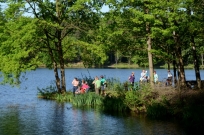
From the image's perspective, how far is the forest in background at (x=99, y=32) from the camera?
27.2 meters

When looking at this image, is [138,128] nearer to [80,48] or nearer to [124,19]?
[124,19]

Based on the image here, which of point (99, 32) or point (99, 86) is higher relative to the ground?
point (99, 32)

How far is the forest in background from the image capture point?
2720cm

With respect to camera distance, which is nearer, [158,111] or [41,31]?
[158,111]

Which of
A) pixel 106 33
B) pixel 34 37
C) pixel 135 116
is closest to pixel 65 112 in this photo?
pixel 135 116

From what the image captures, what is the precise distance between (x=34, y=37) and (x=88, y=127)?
14479 mm

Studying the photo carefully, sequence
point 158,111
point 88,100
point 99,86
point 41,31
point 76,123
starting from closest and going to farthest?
point 76,123 → point 158,111 → point 88,100 → point 99,86 → point 41,31

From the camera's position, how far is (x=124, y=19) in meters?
28.9

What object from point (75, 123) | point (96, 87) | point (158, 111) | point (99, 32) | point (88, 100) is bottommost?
point (75, 123)

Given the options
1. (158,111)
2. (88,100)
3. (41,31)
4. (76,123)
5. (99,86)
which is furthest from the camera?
(41,31)

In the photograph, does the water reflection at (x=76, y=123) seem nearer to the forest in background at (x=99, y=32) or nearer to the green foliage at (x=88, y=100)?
the green foliage at (x=88, y=100)

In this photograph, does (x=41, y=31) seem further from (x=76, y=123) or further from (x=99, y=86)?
(x=76, y=123)

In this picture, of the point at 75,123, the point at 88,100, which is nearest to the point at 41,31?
the point at 88,100

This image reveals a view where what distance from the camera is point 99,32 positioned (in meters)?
31.5
